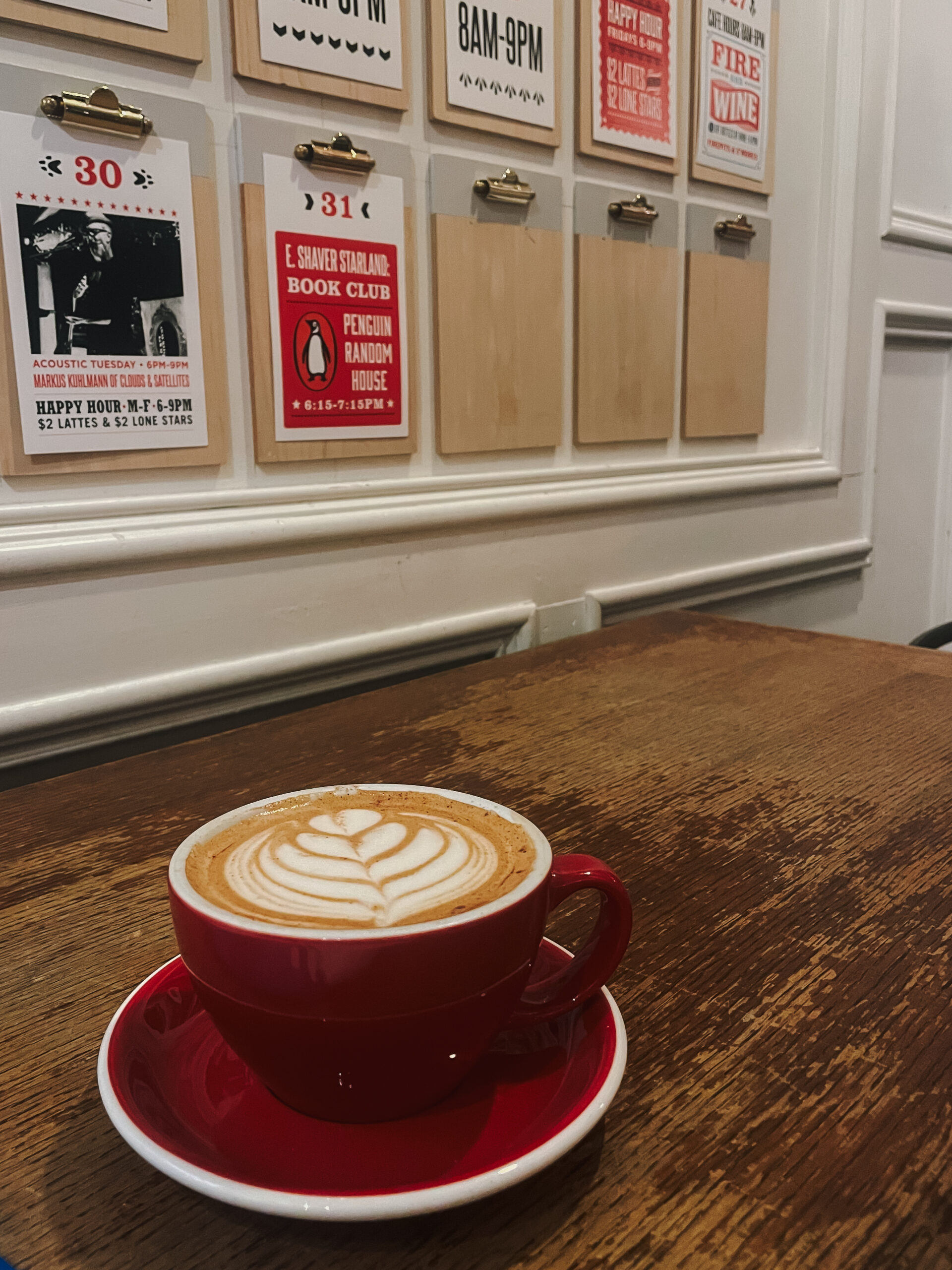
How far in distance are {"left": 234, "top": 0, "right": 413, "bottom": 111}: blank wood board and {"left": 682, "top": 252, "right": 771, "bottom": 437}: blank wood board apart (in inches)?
20.3

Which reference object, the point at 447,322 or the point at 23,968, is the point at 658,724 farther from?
the point at 447,322

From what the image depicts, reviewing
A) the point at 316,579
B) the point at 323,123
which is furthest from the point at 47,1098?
the point at 323,123


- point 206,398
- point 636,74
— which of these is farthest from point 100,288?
point 636,74

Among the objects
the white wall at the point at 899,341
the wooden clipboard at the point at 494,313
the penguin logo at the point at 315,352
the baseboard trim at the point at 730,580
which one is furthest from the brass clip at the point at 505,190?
the white wall at the point at 899,341

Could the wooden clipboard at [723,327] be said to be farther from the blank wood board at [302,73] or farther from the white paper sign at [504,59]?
the blank wood board at [302,73]

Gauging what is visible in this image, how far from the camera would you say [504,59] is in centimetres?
102

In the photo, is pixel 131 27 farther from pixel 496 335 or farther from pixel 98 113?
pixel 496 335

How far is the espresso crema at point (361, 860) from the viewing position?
26 centimetres

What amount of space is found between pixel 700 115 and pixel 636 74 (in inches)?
5.6

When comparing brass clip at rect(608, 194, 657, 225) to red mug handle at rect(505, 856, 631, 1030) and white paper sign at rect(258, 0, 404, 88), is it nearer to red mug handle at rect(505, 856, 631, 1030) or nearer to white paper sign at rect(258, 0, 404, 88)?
white paper sign at rect(258, 0, 404, 88)

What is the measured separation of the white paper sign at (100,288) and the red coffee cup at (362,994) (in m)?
0.59

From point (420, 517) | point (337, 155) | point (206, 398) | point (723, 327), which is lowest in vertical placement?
point (420, 517)

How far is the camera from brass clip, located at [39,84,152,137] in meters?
0.71

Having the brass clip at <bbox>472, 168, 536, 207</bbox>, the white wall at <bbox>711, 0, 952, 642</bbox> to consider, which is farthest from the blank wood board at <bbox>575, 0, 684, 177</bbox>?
the white wall at <bbox>711, 0, 952, 642</bbox>
